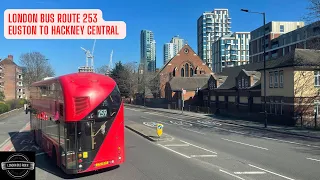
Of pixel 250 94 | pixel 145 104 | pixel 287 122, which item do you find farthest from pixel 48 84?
pixel 145 104

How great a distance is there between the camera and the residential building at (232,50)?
161 metres

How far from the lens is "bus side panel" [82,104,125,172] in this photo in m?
10.7

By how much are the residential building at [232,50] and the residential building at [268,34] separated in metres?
43.2

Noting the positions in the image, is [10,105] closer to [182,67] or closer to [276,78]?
[276,78]

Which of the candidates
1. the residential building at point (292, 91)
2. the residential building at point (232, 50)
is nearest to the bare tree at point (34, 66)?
the residential building at point (292, 91)

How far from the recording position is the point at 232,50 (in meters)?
161

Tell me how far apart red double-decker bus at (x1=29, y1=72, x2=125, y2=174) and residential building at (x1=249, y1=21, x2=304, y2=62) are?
328 ft

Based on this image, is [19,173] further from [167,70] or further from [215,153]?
[167,70]

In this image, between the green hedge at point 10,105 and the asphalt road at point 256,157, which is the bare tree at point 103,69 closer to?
the green hedge at point 10,105

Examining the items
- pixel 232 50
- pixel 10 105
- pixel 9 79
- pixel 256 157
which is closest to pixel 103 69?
pixel 9 79

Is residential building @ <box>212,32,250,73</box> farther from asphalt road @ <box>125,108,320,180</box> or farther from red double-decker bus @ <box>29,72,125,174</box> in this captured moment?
red double-decker bus @ <box>29,72,125,174</box>

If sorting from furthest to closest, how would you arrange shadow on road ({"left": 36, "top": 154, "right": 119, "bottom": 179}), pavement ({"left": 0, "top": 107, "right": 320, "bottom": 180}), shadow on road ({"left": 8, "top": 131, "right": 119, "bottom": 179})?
shadow on road ({"left": 8, "top": 131, "right": 119, "bottom": 179}) < shadow on road ({"left": 36, "top": 154, "right": 119, "bottom": 179}) < pavement ({"left": 0, "top": 107, "right": 320, "bottom": 180})

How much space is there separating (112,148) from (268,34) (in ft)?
346

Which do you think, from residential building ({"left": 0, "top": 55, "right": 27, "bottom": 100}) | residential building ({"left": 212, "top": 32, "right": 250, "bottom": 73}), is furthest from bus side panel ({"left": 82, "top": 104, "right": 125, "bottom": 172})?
residential building ({"left": 212, "top": 32, "right": 250, "bottom": 73})
